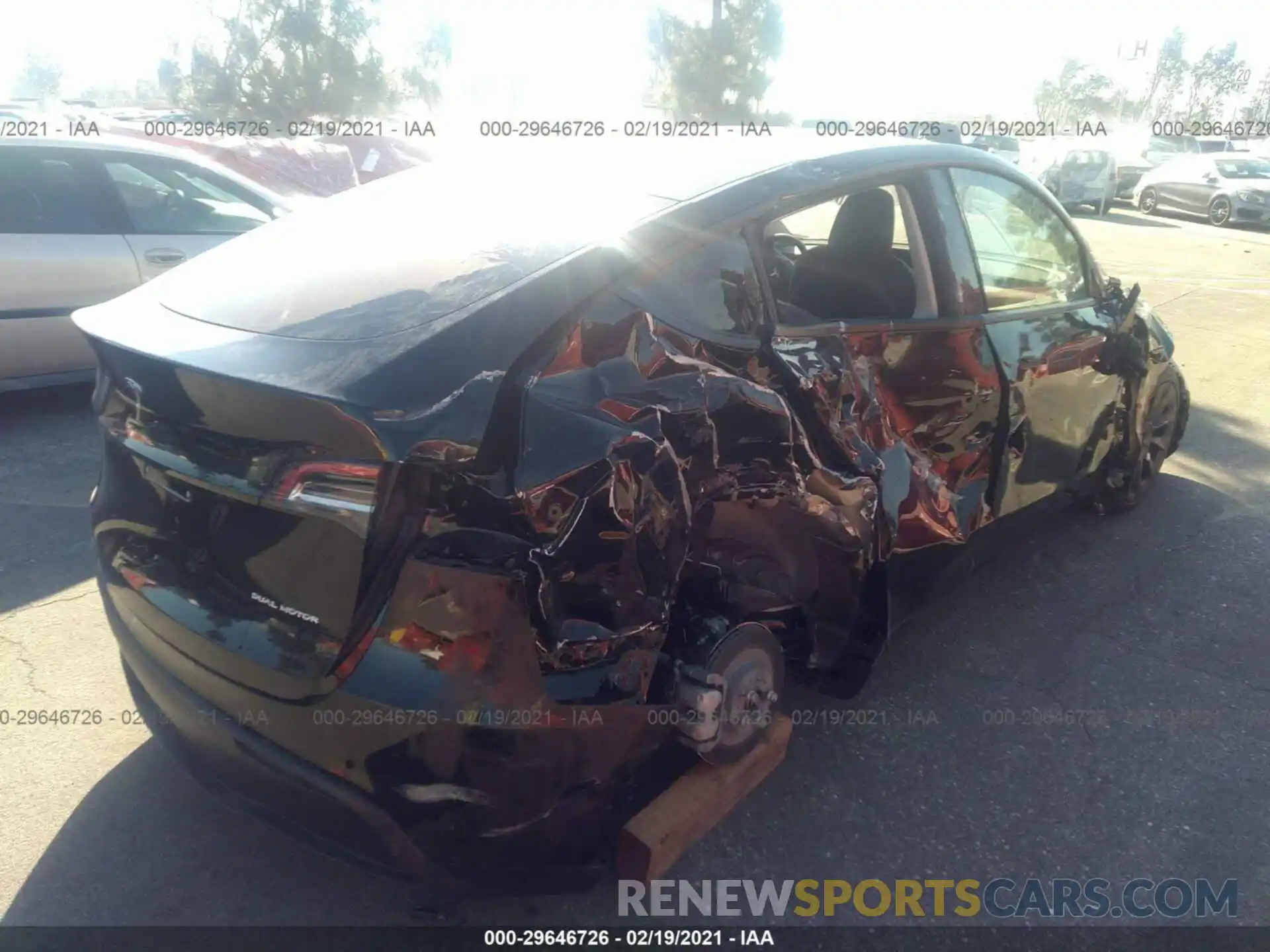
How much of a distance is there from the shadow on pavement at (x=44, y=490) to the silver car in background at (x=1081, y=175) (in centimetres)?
1937

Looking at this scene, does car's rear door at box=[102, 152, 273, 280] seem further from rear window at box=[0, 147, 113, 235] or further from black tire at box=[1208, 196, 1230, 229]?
black tire at box=[1208, 196, 1230, 229]

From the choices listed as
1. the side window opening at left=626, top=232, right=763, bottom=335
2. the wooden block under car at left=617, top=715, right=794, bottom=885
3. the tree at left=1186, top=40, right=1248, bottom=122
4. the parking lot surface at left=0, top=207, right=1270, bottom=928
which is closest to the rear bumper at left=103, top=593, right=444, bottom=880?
the parking lot surface at left=0, top=207, right=1270, bottom=928

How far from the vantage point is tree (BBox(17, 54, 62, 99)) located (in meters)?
85.4

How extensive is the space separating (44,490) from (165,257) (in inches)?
63.7

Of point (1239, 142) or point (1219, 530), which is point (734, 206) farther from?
point (1239, 142)

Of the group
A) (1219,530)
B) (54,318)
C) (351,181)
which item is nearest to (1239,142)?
(351,181)

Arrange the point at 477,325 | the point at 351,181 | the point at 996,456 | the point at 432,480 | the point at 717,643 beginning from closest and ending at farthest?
1. the point at 432,480
2. the point at 477,325
3. the point at 717,643
4. the point at 996,456
5. the point at 351,181

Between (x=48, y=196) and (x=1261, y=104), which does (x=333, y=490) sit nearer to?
(x=48, y=196)

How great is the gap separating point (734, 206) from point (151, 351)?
140cm

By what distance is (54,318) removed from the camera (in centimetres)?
496

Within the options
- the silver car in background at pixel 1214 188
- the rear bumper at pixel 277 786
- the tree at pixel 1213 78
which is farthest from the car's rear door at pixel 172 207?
the tree at pixel 1213 78

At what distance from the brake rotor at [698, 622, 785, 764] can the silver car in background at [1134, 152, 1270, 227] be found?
66.9 ft

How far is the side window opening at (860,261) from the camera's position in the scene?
9.78 ft

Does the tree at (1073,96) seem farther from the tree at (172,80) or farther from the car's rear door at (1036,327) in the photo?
the car's rear door at (1036,327)
